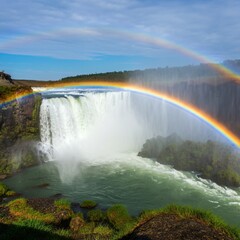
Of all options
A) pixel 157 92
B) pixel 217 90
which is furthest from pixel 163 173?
pixel 157 92

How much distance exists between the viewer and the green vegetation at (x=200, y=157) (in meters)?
18.8

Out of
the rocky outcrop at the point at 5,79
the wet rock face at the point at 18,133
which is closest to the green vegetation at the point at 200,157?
the wet rock face at the point at 18,133

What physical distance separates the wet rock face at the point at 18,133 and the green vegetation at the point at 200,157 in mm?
8766

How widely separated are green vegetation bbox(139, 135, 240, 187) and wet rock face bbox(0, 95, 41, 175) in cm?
877

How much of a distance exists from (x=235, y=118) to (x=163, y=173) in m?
13.5

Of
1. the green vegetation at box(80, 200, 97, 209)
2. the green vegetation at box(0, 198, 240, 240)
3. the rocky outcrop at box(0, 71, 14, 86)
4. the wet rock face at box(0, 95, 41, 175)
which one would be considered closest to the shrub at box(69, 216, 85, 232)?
the green vegetation at box(0, 198, 240, 240)

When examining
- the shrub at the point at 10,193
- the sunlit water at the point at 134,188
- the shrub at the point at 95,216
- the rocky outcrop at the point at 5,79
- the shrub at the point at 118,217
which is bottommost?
the sunlit water at the point at 134,188

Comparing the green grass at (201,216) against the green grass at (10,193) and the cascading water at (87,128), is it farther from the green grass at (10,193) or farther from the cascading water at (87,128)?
the cascading water at (87,128)

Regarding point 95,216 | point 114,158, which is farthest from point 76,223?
point 114,158

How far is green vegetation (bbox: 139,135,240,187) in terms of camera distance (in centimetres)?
1877

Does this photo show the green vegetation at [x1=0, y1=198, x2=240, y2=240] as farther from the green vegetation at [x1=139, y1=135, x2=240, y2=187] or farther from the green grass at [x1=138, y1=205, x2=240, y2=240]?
the green vegetation at [x1=139, y1=135, x2=240, y2=187]

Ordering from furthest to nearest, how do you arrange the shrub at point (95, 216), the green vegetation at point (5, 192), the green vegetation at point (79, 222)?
1. the green vegetation at point (5, 192)
2. the shrub at point (95, 216)
3. the green vegetation at point (79, 222)

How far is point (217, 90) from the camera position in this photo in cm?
3259

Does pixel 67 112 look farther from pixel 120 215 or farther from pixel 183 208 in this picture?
pixel 183 208
